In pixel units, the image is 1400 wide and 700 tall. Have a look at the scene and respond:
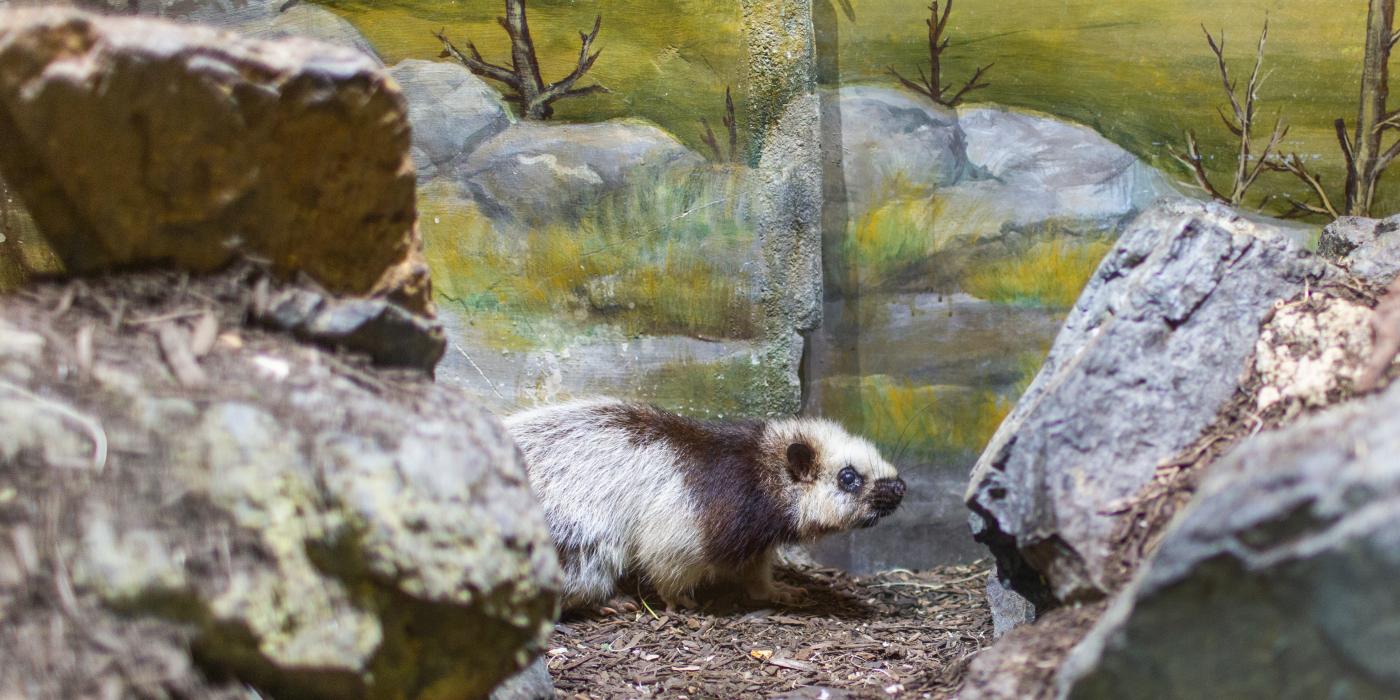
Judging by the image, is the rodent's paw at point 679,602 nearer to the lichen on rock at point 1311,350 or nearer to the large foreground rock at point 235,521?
the large foreground rock at point 235,521

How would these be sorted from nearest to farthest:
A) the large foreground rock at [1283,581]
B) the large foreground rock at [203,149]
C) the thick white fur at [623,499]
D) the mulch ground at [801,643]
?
1. the large foreground rock at [1283,581]
2. the large foreground rock at [203,149]
3. the mulch ground at [801,643]
4. the thick white fur at [623,499]

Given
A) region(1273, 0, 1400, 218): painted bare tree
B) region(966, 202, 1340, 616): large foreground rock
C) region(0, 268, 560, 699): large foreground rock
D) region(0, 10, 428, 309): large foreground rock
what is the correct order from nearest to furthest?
region(0, 268, 560, 699): large foreground rock
region(0, 10, 428, 309): large foreground rock
region(966, 202, 1340, 616): large foreground rock
region(1273, 0, 1400, 218): painted bare tree

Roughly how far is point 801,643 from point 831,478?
105 centimetres

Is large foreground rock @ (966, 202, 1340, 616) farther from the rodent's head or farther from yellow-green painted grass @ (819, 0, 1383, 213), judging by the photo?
yellow-green painted grass @ (819, 0, 1383, 213)

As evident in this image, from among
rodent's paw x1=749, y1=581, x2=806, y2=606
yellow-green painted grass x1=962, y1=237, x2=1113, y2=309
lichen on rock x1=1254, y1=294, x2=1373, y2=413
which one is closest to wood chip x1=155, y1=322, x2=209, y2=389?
lichen on rock x1=1254, y1=294, x2=1373, y2=413

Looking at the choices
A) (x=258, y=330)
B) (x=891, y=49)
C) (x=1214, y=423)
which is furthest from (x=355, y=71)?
(x=891, y=49)

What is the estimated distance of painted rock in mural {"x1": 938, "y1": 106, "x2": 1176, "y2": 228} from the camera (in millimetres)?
5551

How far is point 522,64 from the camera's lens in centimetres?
540

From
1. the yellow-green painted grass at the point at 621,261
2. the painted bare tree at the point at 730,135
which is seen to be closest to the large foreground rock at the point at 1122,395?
the yellow-green painted grass at the point at 621,261

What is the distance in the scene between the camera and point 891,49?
5.54 meters

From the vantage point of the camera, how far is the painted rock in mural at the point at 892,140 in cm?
559

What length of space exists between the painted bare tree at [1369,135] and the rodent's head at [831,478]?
281 centimetres

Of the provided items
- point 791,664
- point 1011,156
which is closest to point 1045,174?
point 1011,156

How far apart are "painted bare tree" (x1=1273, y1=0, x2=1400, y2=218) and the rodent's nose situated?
9.06 feet
